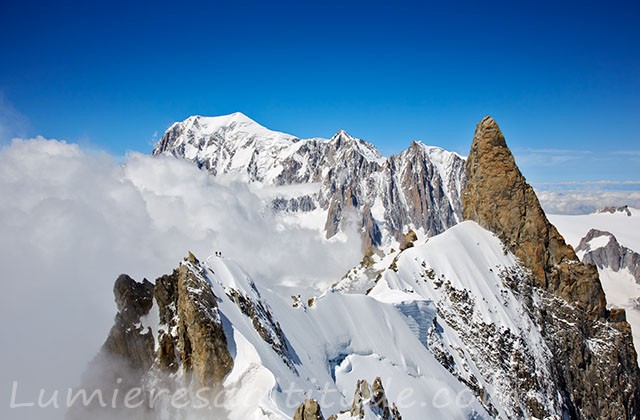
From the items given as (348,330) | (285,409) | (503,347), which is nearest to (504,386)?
(503,347)

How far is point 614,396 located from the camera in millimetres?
67750

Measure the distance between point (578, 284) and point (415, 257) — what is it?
87.9ft

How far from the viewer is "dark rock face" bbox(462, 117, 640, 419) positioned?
223ft

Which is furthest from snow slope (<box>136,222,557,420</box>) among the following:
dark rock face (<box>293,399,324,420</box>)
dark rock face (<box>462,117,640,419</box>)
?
dark rock face (<box>462,117,640,419</box>)

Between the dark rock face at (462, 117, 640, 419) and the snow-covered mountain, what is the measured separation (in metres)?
0.20

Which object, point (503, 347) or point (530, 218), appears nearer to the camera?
point (503, 347)

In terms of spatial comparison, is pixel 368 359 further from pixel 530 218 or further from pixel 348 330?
pixel 530 218

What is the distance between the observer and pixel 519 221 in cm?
7712

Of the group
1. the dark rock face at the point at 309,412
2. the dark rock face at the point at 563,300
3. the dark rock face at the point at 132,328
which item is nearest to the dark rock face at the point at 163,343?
the dark rock face at the point at 132,328

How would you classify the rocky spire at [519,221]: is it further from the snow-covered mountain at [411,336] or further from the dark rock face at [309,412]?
the dark rock face at [309,412]

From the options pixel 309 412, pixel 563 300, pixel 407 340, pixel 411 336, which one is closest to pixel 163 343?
pixel 309 412

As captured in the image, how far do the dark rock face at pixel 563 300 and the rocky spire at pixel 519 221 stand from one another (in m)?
0.14

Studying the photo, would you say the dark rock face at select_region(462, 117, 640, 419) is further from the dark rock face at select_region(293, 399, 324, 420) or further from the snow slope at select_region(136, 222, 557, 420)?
the dark rock face at select_region(293, 399, 324, 420)

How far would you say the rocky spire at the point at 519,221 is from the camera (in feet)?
237
